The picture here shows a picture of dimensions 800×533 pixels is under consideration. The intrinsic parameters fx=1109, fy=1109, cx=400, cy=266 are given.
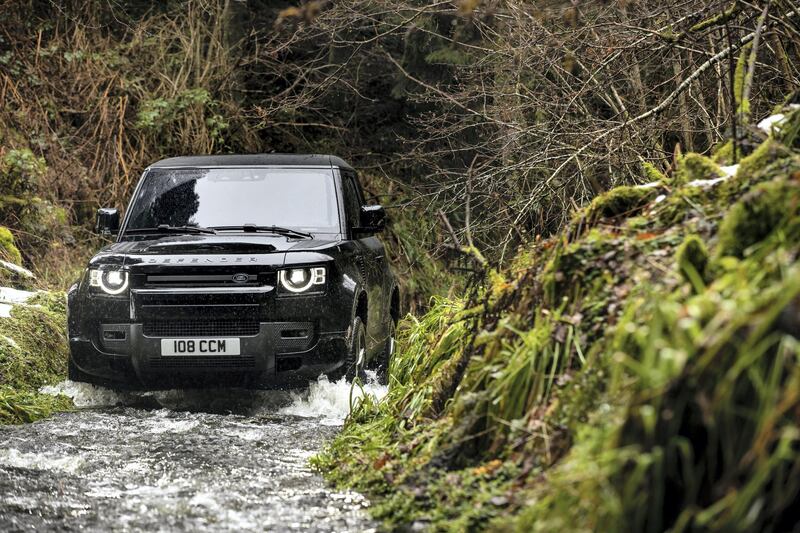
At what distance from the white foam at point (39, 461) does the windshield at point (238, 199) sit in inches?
113

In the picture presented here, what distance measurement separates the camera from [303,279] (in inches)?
315

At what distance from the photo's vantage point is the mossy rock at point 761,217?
427cm

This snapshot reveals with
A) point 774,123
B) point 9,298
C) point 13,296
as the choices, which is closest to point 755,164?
point 774,123

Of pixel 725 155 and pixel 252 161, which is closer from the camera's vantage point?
pixel 725 155

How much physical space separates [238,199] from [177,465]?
11.1ft

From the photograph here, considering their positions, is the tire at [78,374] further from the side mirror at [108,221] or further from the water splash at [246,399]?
the side mirror at [108,221]

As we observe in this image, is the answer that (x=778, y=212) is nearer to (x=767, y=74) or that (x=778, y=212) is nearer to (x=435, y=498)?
(x=435, y=498)

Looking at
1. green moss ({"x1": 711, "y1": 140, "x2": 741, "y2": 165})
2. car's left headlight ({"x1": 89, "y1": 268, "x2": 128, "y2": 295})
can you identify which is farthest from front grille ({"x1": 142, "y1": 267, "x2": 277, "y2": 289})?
green moss ({"x1": 711, "y1": 140, "x2": 741, "y2": 165})

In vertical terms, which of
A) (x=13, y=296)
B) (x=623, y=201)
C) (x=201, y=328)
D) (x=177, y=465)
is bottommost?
(x=13, y=296)

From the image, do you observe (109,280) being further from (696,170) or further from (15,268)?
(15,268)

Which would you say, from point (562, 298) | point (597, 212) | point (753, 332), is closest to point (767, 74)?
point (597, 212)

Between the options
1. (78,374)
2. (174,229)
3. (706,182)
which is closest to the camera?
(706,182)

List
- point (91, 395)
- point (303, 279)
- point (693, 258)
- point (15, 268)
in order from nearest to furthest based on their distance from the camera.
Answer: point (693, 258), point (303, 279), point (91, 395), point (15, 268)

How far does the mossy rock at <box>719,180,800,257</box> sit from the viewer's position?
4.27 metres
